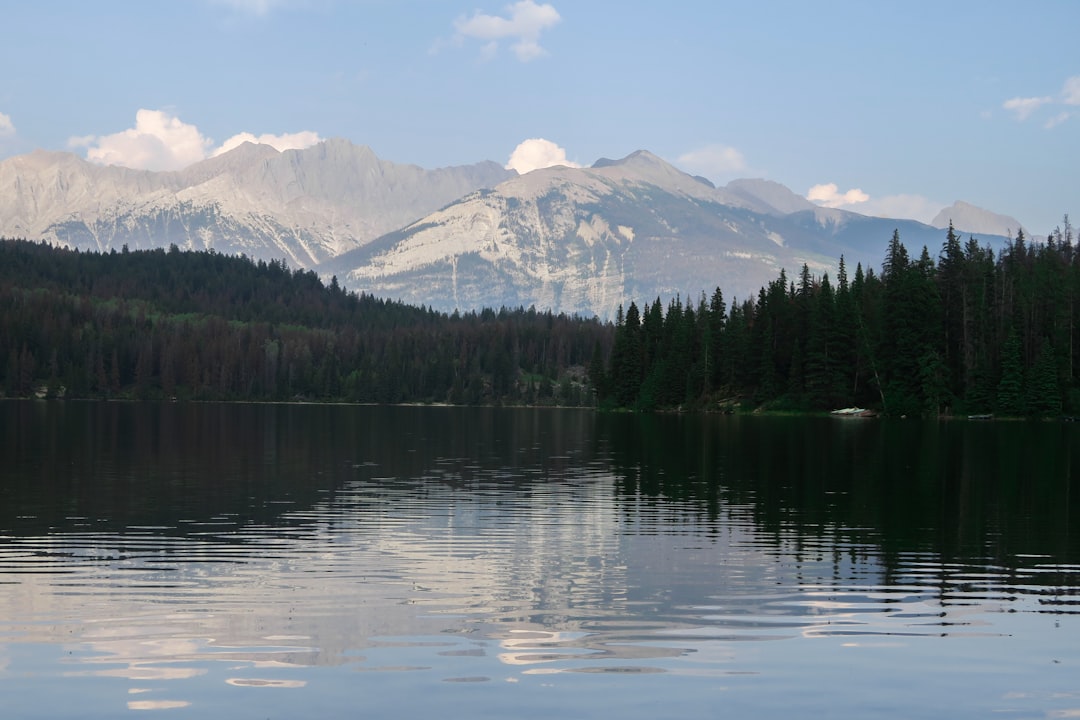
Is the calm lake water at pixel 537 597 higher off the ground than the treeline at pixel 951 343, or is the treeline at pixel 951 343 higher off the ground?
the treeline at pixel 951 343

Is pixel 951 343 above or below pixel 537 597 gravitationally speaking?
above

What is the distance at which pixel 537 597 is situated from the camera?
29.5 metres

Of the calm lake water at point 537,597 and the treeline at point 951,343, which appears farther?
the treeline at point 951,343

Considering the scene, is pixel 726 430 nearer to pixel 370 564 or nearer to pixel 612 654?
pixel 370 564

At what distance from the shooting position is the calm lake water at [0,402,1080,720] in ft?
67.4

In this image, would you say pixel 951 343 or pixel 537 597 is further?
pixel 951 343

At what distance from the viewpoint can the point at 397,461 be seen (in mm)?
80750

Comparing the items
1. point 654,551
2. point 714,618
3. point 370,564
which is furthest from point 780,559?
point 370,564

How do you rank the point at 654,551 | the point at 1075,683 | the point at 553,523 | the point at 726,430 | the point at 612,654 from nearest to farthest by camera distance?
the point at 1075,683
the point at 612,654
the point at 654,551
the point at 553,523
the point at 726,430

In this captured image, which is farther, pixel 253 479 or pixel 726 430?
pixel 726 430

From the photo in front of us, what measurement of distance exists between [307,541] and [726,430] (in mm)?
102651

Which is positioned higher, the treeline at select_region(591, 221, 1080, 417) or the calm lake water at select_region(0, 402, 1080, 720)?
the treeline at select_region(591, 221, 1080, 417)

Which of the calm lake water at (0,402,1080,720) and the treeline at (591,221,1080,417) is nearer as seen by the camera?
the calm lake water at (0,402,1080,720)

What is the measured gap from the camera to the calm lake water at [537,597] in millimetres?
20531
